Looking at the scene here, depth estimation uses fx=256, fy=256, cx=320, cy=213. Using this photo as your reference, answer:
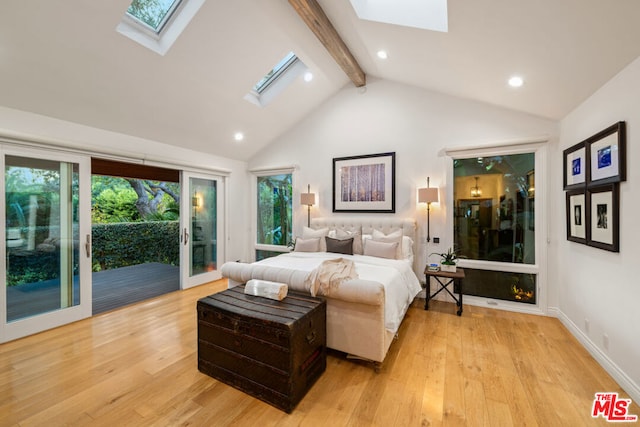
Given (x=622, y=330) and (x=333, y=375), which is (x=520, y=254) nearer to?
(x=622, y=330)

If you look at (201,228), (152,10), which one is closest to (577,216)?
(152,10)

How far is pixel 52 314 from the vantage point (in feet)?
9.81

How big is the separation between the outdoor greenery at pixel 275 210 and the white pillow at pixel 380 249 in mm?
2040

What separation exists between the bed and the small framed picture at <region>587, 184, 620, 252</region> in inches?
70.0

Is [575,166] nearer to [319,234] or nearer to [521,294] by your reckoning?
[521,294]

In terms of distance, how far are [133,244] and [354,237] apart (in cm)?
582

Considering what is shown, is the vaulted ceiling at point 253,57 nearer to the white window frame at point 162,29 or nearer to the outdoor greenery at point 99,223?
the white window frame at point 162,29

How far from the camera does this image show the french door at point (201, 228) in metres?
4.52

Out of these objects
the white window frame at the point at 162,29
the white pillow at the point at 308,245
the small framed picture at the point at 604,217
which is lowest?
the white pillow at the point at 308,245

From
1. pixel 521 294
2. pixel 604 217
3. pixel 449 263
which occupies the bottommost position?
pixel 521 294

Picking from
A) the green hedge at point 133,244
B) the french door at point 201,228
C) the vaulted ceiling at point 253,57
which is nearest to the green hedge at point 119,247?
the green hedge at point 133,244

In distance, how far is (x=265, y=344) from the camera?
186cm

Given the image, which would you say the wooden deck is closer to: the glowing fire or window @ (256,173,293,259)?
window @ (256,173,293,259)

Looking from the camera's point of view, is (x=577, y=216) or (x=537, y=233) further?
(x=537, y=233)
